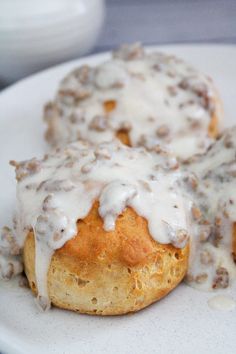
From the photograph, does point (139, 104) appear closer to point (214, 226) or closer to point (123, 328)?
point (214, 226)

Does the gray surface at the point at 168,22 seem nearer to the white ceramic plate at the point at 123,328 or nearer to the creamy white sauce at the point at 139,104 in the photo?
the creamy white sauce at the point at 139,104

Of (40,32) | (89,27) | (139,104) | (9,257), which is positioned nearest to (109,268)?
(9,257)

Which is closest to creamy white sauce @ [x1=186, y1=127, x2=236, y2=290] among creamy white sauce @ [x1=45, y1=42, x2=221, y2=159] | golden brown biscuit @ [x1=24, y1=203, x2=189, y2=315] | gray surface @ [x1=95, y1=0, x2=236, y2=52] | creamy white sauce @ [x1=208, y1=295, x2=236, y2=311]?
creamy white sauce @ [x1=208, y1=295, x2=236, y2=311]

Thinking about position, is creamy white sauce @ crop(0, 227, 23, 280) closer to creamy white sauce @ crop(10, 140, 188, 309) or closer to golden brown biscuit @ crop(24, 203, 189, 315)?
creamy white sauce @ crop(10, 140, 188, 309)

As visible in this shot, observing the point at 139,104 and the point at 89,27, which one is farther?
the point at 89,27

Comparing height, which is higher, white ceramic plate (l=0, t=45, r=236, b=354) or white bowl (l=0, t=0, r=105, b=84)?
white bowl (l=0, t=0, r=105, b=84)

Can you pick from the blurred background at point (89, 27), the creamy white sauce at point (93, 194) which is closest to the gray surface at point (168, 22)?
the blurred background at point (89, 27)
